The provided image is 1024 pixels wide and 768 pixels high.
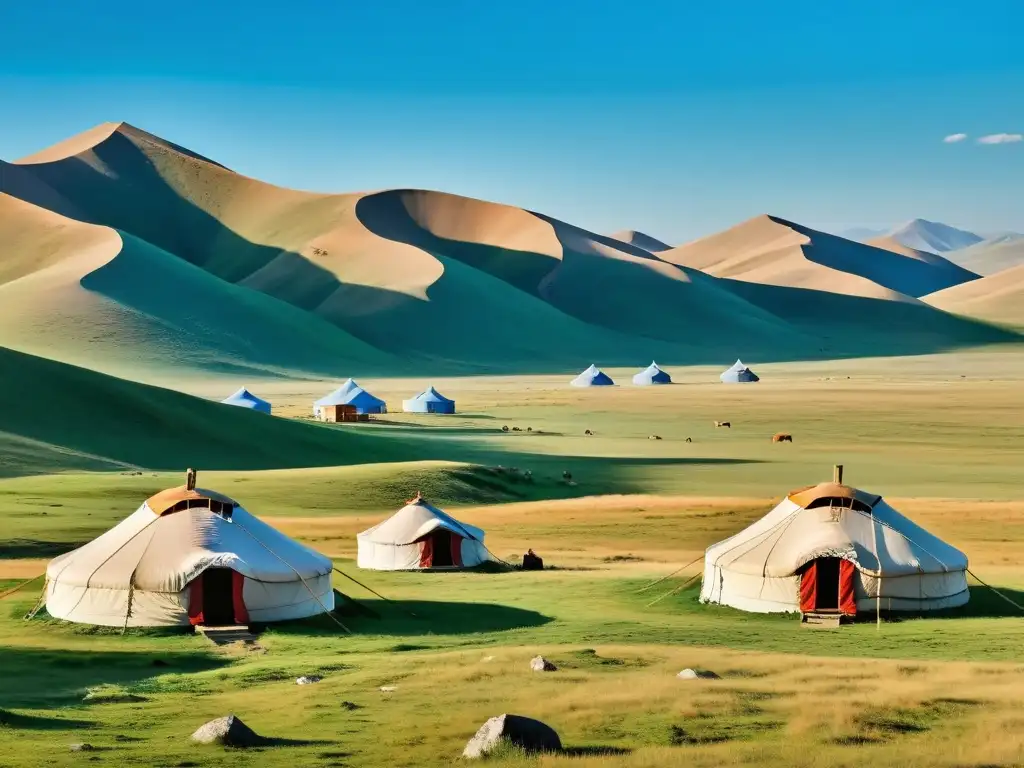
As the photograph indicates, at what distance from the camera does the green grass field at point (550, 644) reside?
13594mm

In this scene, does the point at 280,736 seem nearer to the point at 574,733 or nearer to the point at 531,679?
the point at 574,733

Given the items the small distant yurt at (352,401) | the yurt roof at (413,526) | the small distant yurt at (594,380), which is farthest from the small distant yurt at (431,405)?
the yurt roof at (413,526)

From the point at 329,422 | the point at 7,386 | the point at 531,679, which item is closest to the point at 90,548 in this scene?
the point at 531,679

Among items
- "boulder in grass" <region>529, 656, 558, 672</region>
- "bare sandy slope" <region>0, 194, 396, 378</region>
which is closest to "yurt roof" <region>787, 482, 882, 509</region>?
"boulder in grass" <region>529, 656, 558, 672</region>

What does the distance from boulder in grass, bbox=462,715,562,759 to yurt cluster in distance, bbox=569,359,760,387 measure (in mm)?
97555

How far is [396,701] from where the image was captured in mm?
15945

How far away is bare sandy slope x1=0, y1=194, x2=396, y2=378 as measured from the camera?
132 metres

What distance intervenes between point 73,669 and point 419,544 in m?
12.5

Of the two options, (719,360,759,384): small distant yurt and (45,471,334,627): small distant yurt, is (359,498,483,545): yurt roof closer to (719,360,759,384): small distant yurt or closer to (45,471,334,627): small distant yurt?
(45,471,334,627): small distant yurt

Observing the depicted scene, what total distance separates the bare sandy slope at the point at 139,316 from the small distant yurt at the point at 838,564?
334 ft

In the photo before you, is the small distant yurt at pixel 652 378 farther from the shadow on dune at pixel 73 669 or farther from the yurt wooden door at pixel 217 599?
the shadow on dune at pixel 73 669

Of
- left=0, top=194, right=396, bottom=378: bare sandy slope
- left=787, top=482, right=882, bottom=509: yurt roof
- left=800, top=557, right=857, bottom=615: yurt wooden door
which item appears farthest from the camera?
left=0, top=194, right=396, bottom=378: bare sandy slope

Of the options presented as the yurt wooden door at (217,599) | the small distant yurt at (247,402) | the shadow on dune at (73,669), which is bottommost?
the shadow on dune at (73,669)

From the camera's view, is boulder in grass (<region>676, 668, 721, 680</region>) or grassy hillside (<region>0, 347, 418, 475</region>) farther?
grassy hillside (<region>0, 347, 418, 475</region>)
